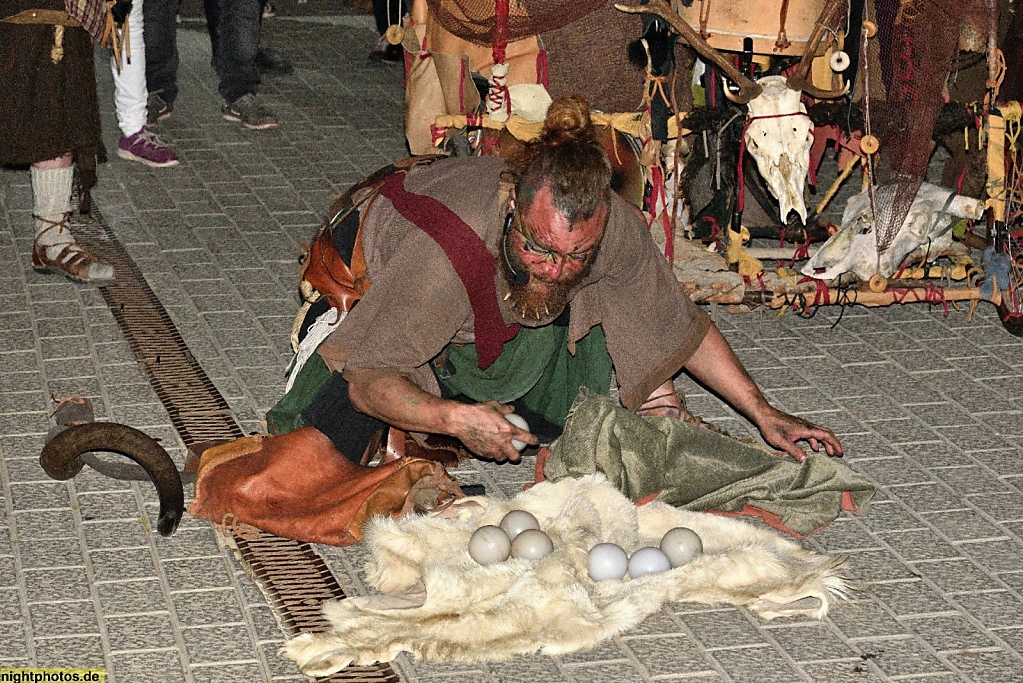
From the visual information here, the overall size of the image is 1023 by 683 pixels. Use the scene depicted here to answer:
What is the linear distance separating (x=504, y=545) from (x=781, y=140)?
2.21 m

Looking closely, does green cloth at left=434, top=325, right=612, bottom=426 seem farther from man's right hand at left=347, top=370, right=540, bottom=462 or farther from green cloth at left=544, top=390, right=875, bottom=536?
man's right hand at left=347, top=370, right=540, bottom=462

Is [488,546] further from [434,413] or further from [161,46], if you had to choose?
[161,46]

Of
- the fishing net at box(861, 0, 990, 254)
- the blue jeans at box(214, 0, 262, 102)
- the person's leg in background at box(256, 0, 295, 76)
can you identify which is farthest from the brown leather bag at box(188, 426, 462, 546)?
the person's leg in background at box(256, 0, 295, 76)

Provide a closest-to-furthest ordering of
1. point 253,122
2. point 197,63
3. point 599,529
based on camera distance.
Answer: point 599,529, point 253,122, point 197,63

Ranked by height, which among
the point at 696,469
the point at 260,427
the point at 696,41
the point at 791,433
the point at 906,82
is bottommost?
the point at 260,427

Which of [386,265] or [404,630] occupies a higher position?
[386,265]

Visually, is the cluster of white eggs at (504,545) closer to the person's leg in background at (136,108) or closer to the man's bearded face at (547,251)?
the man's bearded face at (547,251)

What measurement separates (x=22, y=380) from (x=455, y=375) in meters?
1.56

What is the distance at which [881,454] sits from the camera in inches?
186

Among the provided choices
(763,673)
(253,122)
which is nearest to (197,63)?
(253,122)

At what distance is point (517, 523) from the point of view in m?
3.95

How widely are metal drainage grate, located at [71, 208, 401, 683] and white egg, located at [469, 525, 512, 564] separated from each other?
1.17 ft

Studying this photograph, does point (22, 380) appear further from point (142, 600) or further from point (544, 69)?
point (544, 69)

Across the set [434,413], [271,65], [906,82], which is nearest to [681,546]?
[434,413]
